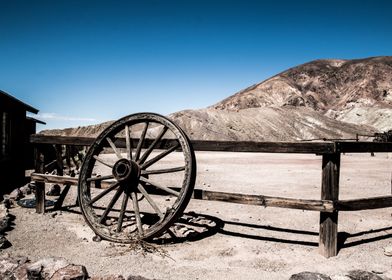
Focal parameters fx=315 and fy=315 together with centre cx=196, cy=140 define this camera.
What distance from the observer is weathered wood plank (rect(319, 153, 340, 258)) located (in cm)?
412

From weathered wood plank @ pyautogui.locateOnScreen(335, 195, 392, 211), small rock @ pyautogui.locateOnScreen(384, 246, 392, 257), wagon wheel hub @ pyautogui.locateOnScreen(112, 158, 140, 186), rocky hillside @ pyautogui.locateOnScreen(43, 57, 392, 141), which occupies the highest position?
rocky hillside @ pyautogui.locateOnScreen(43, 57, 392, 141)

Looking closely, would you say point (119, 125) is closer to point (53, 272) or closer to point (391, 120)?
point (53, 272)

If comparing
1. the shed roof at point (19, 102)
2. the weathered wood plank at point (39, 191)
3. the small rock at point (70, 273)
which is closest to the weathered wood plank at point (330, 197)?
the small rock at point (70, 273)

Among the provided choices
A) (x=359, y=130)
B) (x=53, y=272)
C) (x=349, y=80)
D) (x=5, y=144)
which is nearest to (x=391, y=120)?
(x=359, y=130)

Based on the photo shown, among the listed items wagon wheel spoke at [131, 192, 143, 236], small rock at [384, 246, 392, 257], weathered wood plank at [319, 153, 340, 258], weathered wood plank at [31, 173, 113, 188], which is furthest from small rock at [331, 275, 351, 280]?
weathered wood plank at [31, 173, 113, 188]

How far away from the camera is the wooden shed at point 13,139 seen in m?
12.4

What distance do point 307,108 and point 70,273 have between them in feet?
212

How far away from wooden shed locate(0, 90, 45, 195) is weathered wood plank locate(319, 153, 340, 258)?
10014 millimetres

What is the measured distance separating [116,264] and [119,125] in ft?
7.44

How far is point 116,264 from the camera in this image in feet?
13.1

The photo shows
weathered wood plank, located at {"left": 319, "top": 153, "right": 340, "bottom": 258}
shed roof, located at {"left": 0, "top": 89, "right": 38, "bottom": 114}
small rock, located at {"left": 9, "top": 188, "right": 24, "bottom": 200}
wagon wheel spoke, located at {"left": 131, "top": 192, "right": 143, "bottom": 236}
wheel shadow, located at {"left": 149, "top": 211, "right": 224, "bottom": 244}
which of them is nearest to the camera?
weathered wood plank, located at {"left": 319, "top": 153, "right": 340, "bottom": 258}

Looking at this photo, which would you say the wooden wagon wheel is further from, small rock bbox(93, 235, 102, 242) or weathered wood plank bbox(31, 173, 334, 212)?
weathered wood plank bbox(31, 173, 334, 212)

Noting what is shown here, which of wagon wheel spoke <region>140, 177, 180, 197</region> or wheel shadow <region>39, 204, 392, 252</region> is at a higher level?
wagon wheel spoke <region>140, 177, 180, 197</region>

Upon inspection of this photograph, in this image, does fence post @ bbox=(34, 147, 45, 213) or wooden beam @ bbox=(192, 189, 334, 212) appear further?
fence post @ bbox=(34, 147, 45, 213)
